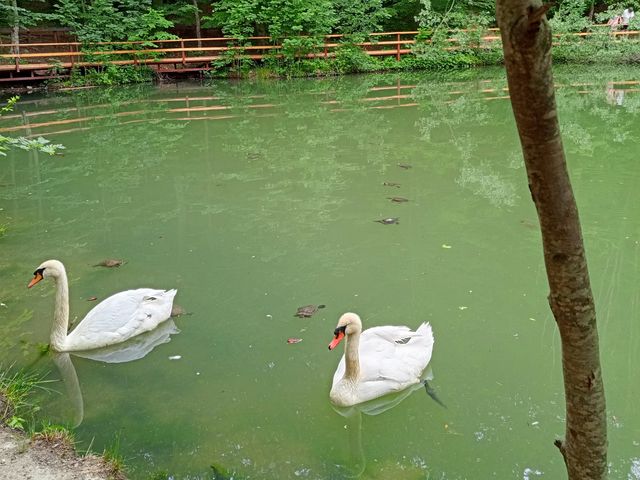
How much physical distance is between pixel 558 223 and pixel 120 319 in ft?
11.5

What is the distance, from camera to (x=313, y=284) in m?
4.91

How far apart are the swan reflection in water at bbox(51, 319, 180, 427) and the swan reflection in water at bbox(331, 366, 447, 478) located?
4.81 ft

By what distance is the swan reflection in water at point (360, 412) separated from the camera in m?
3.01

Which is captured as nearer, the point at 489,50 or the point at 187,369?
the point at 187,369

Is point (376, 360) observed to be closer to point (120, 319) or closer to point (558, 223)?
point (120, 319)

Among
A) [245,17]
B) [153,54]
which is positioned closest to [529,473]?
[153,54]

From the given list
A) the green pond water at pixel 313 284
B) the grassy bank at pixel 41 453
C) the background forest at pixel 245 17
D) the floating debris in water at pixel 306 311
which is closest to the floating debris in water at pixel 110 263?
the green pond water at pixel 313 284

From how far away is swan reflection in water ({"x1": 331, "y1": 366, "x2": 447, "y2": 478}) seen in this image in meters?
3.01

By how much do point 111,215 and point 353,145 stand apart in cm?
440

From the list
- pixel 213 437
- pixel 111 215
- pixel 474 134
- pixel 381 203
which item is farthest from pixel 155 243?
pixel 474 134

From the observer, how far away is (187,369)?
3.88 metres

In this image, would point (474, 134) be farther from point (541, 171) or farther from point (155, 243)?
point (541, 171)

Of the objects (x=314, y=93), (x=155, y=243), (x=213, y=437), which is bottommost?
(x=213, y=437)

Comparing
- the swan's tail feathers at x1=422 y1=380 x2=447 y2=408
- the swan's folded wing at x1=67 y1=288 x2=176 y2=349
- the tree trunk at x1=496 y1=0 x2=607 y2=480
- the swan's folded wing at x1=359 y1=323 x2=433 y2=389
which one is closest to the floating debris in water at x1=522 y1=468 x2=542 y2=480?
the swan's tail feathers at x1=422 y1=380 x2=447 y2=408
